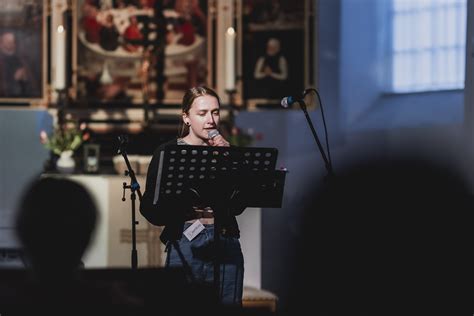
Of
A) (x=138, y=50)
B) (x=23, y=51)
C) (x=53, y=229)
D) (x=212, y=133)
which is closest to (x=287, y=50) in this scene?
(x=138, y=50)

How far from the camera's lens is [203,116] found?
13.8 ft

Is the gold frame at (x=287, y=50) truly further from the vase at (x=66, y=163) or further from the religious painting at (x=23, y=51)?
the religious painting at (x=23, y=51)

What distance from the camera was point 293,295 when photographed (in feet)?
27.5

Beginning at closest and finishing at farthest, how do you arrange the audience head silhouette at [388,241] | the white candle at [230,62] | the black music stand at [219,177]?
the black music stand at [219,177], the audience head silhouette at [388,241], the white candle at [230,62]

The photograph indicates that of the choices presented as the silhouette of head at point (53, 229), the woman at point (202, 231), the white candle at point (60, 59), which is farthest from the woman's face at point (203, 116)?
the white candle at point (60, 59)

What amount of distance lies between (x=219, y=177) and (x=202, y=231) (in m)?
0.32

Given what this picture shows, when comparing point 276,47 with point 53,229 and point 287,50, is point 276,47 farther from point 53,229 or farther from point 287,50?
point 53,229

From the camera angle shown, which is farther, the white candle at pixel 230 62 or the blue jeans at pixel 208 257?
the white candle at pixel 230 62

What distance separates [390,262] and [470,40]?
181 cm

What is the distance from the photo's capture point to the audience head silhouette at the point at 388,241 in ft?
22.9

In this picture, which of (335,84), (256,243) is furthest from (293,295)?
(335,84)

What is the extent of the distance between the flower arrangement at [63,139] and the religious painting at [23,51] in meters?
0.45

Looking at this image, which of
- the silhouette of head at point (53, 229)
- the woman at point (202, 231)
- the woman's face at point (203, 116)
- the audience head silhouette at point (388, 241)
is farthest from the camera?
the audience head silhouette at point (388, 241)

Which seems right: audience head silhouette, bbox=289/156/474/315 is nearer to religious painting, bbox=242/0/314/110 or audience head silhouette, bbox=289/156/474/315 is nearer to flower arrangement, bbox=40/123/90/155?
religious painting, bbox=242/0/314/110
